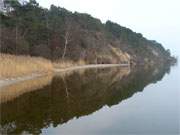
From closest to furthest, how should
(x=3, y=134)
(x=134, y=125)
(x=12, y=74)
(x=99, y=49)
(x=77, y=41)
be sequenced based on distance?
(x=3, y=134) → (x=134, y=125) → (x=12, y=74) → (x=77, y=41) → (x=99, y=49)

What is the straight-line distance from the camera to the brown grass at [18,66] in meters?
25.9

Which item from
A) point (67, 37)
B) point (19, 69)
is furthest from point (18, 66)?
point (67, 37)

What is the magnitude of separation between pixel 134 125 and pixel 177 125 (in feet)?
4.45

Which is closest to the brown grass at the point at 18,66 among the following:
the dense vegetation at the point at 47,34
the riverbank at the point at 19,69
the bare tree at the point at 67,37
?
the riverbank at the point at 19,69

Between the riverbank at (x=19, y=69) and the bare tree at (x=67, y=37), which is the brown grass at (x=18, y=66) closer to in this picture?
the riverbank at (x=19, y=69)

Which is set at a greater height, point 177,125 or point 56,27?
point 56,27

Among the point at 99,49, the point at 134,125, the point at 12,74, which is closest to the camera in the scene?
the point at 134,125

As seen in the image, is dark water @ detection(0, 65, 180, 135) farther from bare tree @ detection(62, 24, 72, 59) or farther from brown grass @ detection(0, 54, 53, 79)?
bare tree @ detection(62, 24, 72, 59)

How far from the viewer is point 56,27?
6016 cm

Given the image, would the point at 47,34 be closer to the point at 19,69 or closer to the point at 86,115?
the point at 19,69

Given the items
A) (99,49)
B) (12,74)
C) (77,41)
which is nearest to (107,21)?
(99,49)

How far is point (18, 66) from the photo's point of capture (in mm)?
28906

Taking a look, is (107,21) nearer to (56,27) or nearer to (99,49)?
(99,49)

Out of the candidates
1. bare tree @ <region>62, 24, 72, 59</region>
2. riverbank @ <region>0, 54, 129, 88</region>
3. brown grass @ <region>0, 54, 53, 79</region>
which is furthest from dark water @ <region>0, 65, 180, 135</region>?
bare tree @ <region>62, 24, 72, 59</region>
